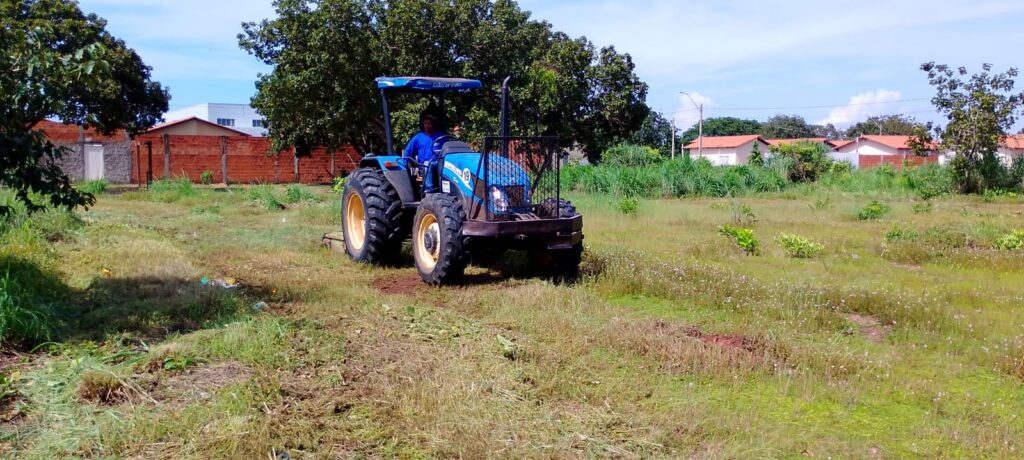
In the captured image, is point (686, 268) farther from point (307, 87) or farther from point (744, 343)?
point (307, 87)

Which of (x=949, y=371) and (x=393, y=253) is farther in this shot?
(x=393, y=253)

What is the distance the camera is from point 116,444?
13.8 ft

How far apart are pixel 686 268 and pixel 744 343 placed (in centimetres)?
299

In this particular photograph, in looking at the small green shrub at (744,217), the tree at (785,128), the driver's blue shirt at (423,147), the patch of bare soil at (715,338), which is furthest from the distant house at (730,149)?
the patch of bare soil at (715,338)

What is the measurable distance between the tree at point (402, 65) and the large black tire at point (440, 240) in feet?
48.3

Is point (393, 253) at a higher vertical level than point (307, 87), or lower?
lower

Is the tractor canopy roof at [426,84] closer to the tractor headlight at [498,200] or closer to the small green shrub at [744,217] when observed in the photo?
the tractor headlight at [498,200]

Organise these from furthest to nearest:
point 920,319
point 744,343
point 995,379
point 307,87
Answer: point 307,87 < point 920,319 < point 744,343 < point 995,379

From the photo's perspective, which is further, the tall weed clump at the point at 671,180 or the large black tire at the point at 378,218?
the tall weed clump at the point at 671,180

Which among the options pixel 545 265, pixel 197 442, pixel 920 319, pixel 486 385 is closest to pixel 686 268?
pixel 545 265

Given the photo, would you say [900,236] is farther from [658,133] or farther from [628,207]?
[658,133]

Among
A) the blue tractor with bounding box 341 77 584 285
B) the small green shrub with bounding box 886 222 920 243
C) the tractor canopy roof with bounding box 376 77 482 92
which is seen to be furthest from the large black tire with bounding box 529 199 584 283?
the small green shrub with bounding box 886 222 920 243

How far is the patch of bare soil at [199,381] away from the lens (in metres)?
4.82

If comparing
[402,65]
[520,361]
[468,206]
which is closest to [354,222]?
[468,206]
